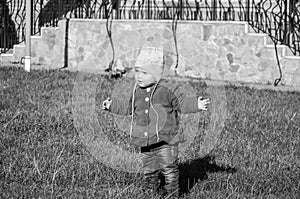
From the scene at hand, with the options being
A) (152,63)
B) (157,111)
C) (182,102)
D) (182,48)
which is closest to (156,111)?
(157,111)

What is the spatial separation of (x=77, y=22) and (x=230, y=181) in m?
8.20

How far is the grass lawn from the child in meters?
0.24

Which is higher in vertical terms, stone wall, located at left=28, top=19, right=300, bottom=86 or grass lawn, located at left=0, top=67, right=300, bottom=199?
stone wall, located at left=28, top=19, right=300, bottom=86

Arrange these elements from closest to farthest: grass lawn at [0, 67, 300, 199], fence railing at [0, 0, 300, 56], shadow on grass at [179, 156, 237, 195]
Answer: grass lawn at [0, 67, 300, 199]
shadow on grass at [179, 156, 237, 195]
fence railing at [0, 0, 300, 56]

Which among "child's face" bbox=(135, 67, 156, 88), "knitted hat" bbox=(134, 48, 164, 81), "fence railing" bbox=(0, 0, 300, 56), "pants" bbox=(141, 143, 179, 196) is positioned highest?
"fence railing" bbox=(0, 0, 300, 56)

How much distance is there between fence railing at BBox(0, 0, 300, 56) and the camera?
1171cm

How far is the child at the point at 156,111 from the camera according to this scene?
159 inches

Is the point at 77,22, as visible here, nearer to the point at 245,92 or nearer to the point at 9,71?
the point at 9,71

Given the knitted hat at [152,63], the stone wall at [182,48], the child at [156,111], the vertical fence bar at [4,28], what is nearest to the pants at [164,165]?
the child at [156,111]

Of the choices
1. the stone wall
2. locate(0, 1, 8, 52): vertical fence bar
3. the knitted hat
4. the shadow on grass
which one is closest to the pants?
the shadow on grass

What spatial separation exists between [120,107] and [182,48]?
7607 millimetres

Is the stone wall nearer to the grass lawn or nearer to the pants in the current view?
the grass lawn

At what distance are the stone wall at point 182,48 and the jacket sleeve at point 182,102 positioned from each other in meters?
6.67

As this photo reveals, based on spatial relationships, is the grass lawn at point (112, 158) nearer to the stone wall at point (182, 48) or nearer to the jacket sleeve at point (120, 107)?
the jacket sleeve at point (120, 107)
